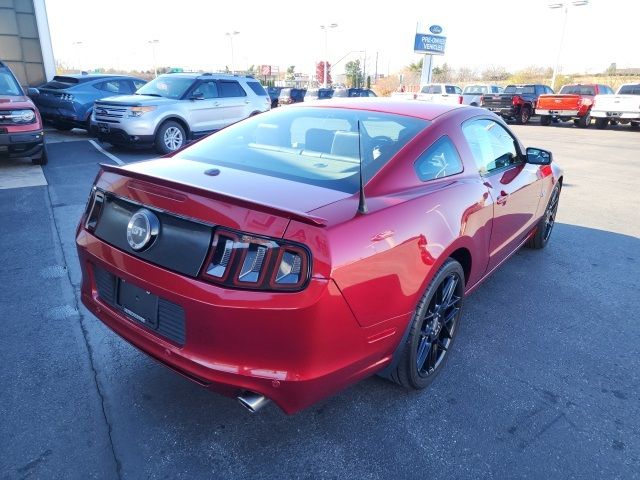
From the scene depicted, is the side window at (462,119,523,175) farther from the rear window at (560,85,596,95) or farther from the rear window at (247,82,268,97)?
the rear window at (560,85,596,95)

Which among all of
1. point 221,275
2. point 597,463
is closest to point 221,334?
point 221,275

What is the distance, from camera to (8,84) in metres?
8.48

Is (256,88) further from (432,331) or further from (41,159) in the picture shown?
(432,331)

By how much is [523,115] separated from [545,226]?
21.1 meters

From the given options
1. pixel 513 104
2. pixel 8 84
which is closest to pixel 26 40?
pixel 8 84

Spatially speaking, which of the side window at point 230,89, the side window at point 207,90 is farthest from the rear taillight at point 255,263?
the side window at point 230,89

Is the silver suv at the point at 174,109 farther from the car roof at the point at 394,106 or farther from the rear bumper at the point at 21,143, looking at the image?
the car roof at the point at 394,106

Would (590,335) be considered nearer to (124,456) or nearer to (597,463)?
(597,463)

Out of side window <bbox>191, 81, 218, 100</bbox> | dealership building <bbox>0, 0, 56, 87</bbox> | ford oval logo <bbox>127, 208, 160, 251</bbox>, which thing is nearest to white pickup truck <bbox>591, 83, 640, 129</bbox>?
side window <bbox>191, 81, 218, 100</bbox>

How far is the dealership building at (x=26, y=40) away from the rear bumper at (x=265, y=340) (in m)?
17.3

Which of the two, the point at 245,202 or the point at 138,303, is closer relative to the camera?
the point at 245,202

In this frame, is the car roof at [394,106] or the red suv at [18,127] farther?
the red suv at [18,127]

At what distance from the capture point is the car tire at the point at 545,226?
4.95 meters

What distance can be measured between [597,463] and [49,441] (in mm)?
2638
